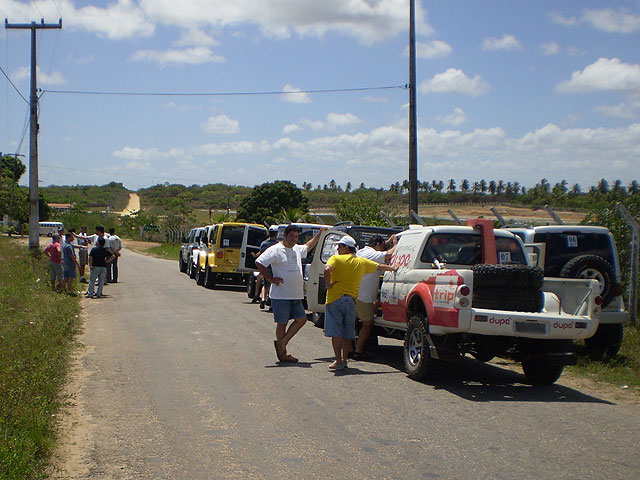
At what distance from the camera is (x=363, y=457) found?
5.68m

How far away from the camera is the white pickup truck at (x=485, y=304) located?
794 centimetres

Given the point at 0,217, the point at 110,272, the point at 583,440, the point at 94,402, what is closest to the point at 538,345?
the point at 583,440

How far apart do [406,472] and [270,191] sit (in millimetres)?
67388

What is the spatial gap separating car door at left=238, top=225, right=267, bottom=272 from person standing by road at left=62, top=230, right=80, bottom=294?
17.9ft

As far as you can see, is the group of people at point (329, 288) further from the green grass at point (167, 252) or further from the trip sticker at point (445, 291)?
the green grass at point (167, 252)

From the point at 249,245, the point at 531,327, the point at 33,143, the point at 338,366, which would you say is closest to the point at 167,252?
the point at 33,143

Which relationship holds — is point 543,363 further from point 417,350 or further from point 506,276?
point 417,350

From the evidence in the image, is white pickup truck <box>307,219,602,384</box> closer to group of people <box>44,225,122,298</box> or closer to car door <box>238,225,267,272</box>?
group of people <box>44,225,122,298</box>

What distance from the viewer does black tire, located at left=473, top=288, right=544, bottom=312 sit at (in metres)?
8.23

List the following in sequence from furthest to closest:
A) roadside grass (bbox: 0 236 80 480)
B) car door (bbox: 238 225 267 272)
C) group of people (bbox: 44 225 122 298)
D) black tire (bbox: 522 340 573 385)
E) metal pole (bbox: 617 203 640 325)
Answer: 1. car door (bbox: 238 225 267 272)
2. group of people (bbox: 44 225 122 298)
3. metal pole (bbox: 617 203 640 325)
4. black tire (bbox: 522 340 573 385)
5. roadside grass (bbox: 0 236 80 480)

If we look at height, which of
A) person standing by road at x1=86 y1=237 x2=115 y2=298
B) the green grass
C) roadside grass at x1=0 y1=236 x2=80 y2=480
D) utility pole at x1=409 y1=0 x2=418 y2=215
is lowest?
the green grass

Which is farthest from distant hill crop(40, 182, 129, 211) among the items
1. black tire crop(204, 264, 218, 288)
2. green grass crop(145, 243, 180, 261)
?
black tire crop(204, 264, 218, 288)

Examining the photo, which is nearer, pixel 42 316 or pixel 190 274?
pixel 42 316

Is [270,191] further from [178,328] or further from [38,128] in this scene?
[178,328]
